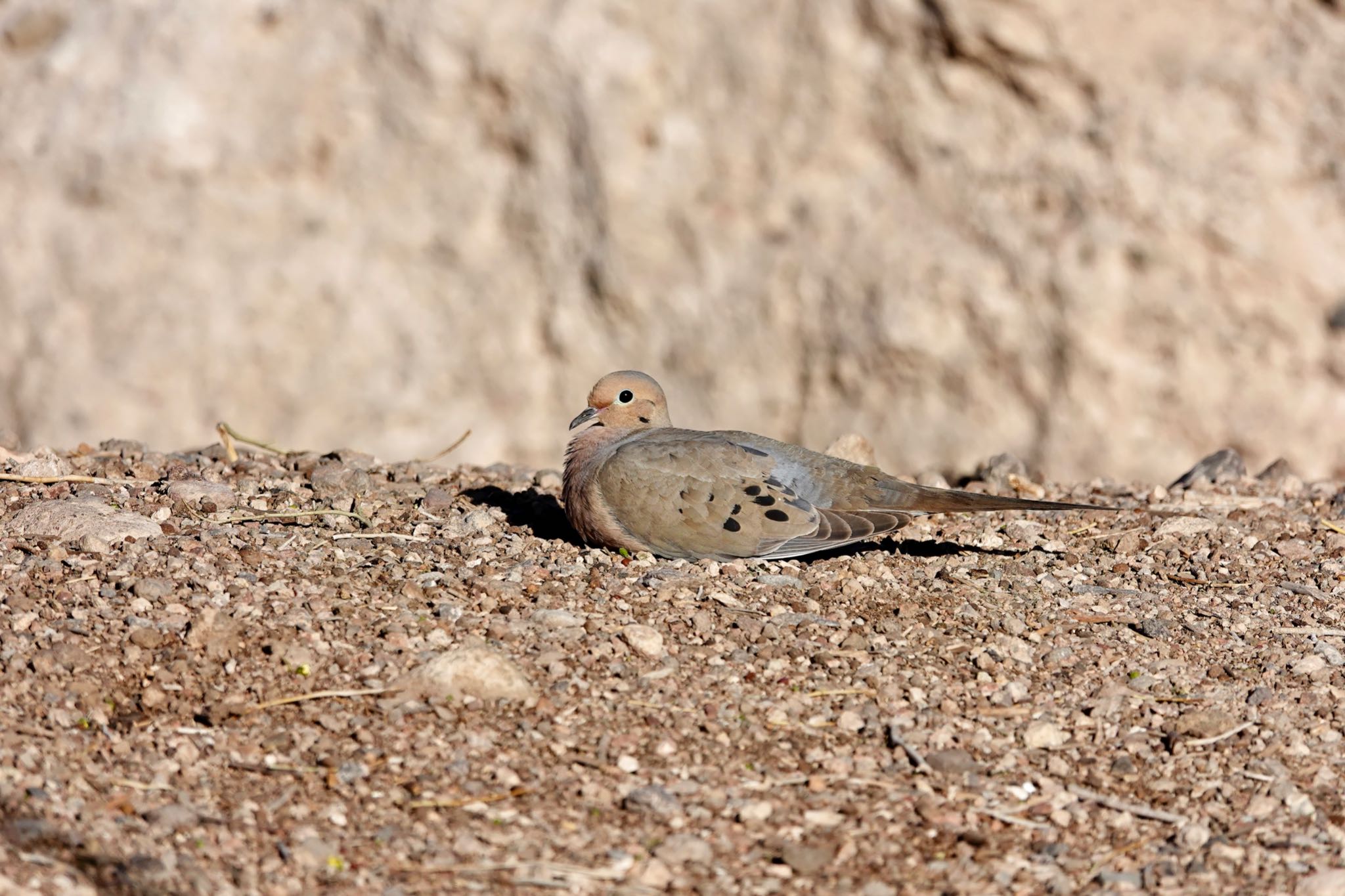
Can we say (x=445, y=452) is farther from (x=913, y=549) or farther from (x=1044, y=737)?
(x=1044, y=737)

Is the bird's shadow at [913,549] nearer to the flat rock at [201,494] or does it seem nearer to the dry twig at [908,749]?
the dry twig at [908,749]

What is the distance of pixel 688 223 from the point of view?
7.61m

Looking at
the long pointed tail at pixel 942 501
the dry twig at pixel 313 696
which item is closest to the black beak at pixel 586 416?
the long pointed tail at pixel 942 501

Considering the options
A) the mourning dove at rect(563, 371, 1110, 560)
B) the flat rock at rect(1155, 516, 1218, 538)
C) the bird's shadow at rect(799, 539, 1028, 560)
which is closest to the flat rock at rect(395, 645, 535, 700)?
the mourning dove at rect(563, 371, 1110, 560)

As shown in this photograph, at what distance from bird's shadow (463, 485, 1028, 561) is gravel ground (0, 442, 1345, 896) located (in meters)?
0.04

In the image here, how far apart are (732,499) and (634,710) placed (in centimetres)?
121

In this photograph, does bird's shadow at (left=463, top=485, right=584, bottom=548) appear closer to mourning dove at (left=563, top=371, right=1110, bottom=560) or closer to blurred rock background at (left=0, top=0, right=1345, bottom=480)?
mourning dove at (left=563, top=371, right=1110, bottom=560)

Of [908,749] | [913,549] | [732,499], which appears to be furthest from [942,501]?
[908,749]

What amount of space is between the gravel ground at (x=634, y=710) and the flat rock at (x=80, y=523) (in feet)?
0.04

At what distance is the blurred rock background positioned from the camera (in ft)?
23.4

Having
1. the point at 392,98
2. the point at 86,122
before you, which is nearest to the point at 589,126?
the point at 392,98

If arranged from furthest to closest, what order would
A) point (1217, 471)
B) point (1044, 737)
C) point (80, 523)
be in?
point (1217, 471) < point (80, 523) < point (1044, 737)

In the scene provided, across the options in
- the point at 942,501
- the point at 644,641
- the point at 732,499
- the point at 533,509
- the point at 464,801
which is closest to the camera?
the point at 464,801

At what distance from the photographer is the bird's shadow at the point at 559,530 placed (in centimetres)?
528
